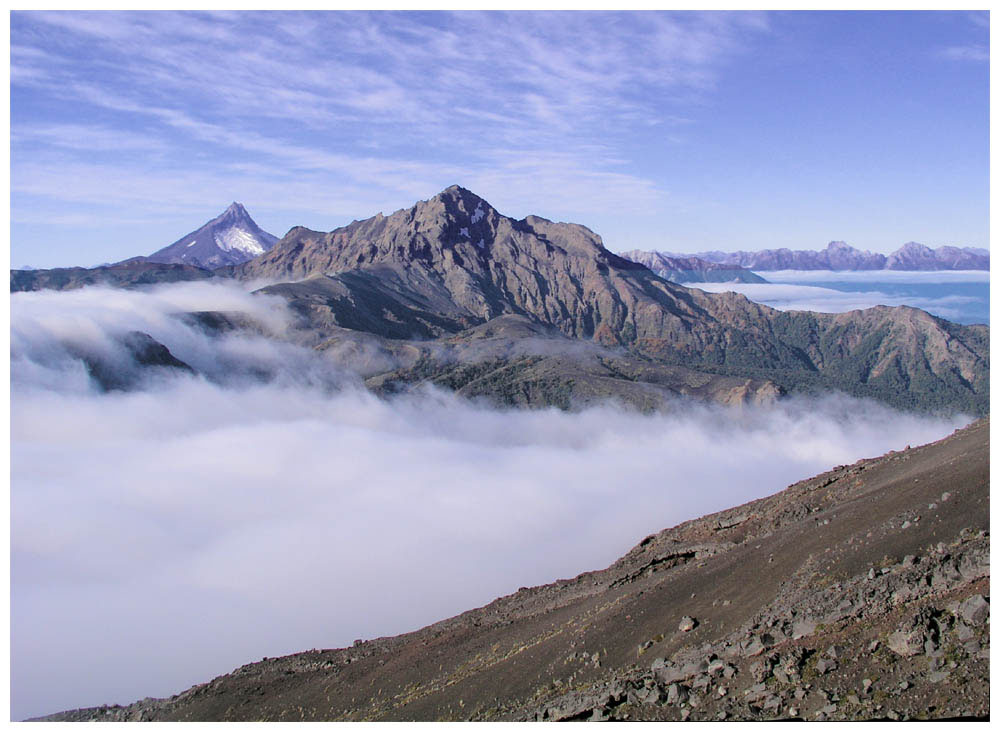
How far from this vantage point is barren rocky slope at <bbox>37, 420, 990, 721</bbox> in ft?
76.4

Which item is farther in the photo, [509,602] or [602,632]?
[509,602]

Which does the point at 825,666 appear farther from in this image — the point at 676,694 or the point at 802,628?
the point at 676,694

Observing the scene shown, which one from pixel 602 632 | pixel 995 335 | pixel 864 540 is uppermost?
pixel 995 335

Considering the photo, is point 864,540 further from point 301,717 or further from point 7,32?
point 7,32

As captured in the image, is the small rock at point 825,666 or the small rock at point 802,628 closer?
the small rock at point 825,666

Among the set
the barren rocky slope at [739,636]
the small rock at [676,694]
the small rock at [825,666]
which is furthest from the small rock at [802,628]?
the small rock at [676,694]

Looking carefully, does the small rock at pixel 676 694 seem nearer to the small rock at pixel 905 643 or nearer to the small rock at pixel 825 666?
the small rock at pixel 825 666

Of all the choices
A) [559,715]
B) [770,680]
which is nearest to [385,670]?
[559,715]

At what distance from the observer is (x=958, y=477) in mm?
35125

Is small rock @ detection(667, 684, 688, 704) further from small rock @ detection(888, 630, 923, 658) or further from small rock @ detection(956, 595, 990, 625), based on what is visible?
small rock @ detection(956, 595, 990, 625)

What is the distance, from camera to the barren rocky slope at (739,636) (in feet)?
76.4

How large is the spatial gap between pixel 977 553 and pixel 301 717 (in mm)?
30415

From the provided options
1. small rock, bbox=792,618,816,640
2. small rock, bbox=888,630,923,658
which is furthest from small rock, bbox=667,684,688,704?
small rock, bbox=888,630,923,658

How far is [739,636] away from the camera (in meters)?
28.2
